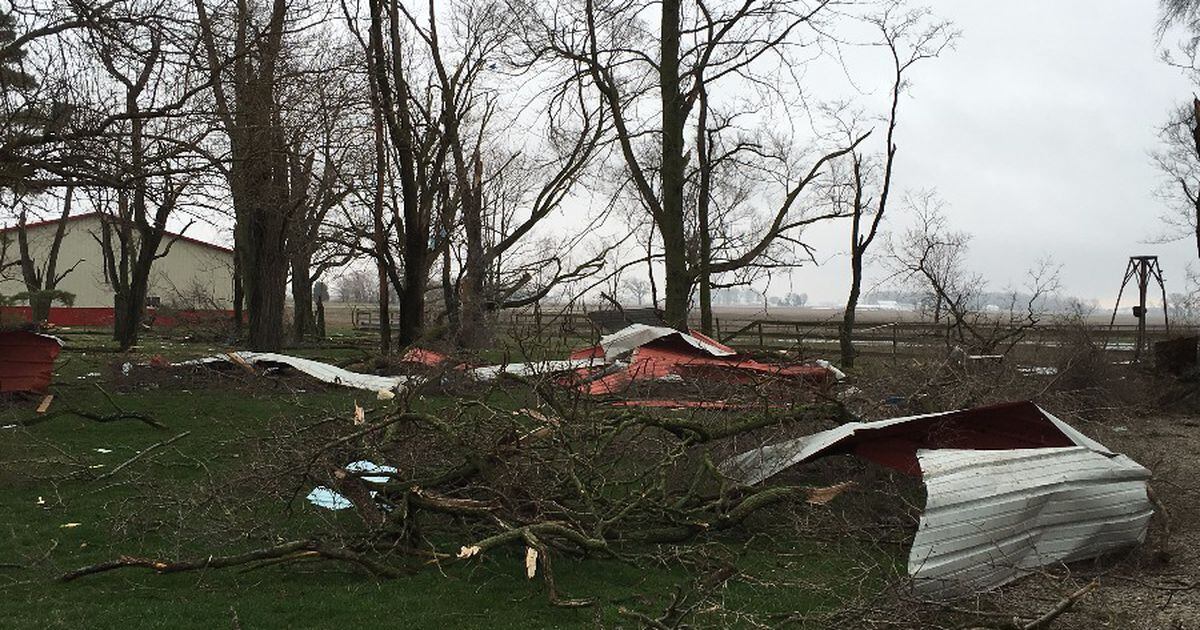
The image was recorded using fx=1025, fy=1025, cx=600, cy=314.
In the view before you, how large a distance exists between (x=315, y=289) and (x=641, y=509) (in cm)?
3802

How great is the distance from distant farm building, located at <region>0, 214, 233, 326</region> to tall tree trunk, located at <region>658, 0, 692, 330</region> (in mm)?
29572

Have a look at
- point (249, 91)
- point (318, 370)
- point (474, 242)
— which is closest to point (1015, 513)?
point (249, 91)

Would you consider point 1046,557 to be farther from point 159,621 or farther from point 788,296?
point 788,296

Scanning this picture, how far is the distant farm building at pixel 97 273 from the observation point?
4675cm

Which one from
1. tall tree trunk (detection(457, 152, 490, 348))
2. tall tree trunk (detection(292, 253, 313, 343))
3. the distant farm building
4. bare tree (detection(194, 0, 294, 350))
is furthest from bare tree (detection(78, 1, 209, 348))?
the distant farm building

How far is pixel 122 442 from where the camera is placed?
426 inches

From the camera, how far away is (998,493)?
5.76 m

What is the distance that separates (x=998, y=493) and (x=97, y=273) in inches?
1972

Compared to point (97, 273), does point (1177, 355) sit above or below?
below

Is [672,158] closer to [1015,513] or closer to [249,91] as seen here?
[249,91]

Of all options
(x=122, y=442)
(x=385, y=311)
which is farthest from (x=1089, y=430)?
(x=385, y=311)

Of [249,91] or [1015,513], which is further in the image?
[249,91]

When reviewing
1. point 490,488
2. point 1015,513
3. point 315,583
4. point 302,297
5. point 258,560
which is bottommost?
point 315,583

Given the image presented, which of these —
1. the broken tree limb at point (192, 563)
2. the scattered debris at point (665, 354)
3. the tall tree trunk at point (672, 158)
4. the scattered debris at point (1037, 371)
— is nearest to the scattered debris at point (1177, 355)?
the scattered debris at point (1037, 371)
